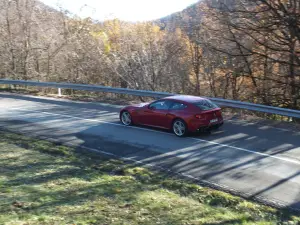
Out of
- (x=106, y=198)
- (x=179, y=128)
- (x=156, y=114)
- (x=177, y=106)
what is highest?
(x=177, y=106)

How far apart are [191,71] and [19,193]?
68.7ft

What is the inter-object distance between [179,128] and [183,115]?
49cm

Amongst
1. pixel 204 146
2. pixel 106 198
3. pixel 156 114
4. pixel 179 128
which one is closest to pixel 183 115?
pixel 179 128

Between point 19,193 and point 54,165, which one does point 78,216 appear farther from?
point 54,165

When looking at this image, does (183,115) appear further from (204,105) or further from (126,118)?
(126,118)

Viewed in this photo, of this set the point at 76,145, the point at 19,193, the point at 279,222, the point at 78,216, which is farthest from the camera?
the point at 76,145

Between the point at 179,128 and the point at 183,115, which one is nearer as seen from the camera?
the point at 183,115

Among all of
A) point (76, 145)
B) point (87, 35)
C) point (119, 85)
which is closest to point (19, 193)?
point (76, 145)

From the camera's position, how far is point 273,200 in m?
7.47

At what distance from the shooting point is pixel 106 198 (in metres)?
7.00

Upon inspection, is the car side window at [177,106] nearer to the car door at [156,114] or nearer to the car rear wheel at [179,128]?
the car door at [156,114]

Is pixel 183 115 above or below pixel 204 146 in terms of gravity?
above

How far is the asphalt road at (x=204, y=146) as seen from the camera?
8.46 meters

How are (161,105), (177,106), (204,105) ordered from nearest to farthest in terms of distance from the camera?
(204,105)
(177,106)
(161,105)
